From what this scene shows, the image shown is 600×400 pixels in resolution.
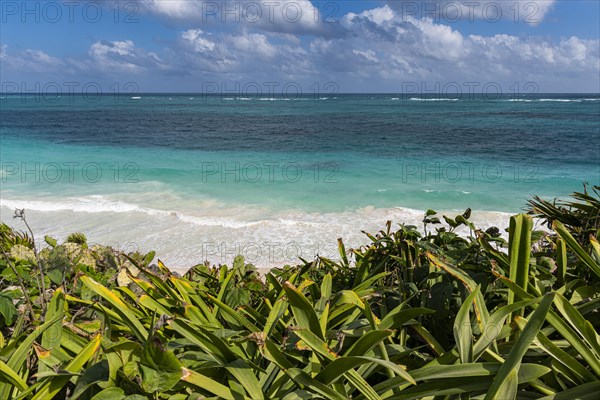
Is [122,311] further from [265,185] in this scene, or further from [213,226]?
[265,185]

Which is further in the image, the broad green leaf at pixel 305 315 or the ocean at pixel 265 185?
the ocean at pixel 265 185

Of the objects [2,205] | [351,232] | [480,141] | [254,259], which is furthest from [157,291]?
[480,141]

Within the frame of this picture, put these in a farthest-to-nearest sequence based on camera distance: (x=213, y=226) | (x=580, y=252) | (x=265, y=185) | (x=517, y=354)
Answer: (x=265, y=185)
(x=213, y=226)
(x=580, y=252)
(x=517, y=354)

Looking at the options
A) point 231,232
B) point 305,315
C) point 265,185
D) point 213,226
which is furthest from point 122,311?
point 265,185

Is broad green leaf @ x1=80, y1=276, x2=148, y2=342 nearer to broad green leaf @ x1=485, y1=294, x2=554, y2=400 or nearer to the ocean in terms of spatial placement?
broad green leaf @ x1=485, y1=294, x2=554, y2=400

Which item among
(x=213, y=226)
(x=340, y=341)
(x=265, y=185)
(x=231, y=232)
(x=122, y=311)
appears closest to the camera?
(x=340, y=341)

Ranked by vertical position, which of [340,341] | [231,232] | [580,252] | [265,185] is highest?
[580,252]

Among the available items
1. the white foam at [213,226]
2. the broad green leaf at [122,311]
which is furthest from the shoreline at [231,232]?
the broad green leaf at [122,311]

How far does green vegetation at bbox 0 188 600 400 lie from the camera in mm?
1057

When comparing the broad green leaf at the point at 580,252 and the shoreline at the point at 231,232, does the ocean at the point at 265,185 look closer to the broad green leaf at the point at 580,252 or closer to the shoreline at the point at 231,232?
the shoreline at the point at 231,232

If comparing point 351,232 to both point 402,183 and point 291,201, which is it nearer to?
point 291,201

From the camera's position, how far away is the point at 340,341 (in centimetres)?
112

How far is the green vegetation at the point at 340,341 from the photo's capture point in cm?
106

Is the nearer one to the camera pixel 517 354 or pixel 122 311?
pixel 517 354
